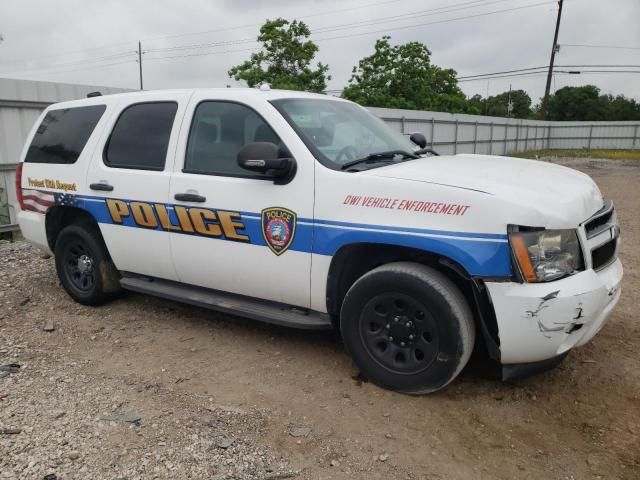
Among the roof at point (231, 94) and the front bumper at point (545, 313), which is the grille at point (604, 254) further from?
the roof at point (231, 94)

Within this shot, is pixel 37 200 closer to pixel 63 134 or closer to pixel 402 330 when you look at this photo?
pixel 63 134

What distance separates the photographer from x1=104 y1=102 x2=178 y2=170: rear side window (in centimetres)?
420

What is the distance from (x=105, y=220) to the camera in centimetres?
452

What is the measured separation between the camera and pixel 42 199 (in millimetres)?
5012

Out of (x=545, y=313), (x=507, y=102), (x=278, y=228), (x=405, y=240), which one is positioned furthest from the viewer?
(x=507, y=102)

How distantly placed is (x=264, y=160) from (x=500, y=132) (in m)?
29.6

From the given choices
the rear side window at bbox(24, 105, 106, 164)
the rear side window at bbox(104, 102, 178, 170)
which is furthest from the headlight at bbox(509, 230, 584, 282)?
the rear side window at bbox(24, 105, 106, 164)

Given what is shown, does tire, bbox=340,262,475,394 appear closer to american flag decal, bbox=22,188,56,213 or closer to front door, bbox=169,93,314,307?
front door, bbox=169,93,314,307

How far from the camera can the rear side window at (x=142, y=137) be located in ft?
13.8

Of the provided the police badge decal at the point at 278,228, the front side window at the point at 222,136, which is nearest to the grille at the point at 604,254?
the police badge decal at the point at 278,228

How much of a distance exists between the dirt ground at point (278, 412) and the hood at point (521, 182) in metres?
1.15

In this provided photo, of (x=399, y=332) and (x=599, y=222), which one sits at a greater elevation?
(x=599, y=222)

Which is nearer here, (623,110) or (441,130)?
(441,130)

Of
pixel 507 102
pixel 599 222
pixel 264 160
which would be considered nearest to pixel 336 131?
pixel 264 160
